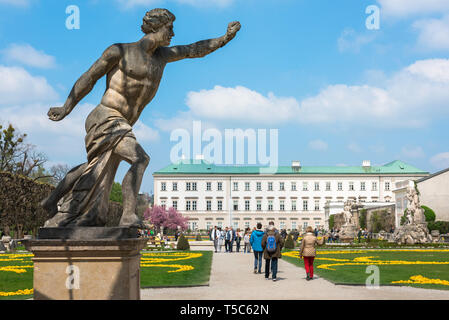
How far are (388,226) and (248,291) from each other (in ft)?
160

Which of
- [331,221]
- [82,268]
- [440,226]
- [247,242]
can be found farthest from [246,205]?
[82,268]

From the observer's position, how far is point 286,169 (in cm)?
9794

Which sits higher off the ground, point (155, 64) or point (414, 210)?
point (155, 64)

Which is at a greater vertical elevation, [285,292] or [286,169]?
[286,169]

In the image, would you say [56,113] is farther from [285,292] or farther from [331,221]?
[331,221]

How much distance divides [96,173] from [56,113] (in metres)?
0.78

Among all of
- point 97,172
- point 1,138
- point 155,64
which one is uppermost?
point 1,138

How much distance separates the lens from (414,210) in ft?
108

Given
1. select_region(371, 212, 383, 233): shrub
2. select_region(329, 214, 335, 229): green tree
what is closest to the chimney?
select_region(329, 214, 335, 229): green tree

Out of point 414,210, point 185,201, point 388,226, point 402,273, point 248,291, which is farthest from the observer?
point 185,201

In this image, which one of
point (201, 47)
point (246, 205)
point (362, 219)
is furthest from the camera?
point (246, 205)

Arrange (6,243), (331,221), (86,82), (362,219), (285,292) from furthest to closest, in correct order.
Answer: (331,221)
(362,219)
(6,243)
(285,292)
(86,82)
